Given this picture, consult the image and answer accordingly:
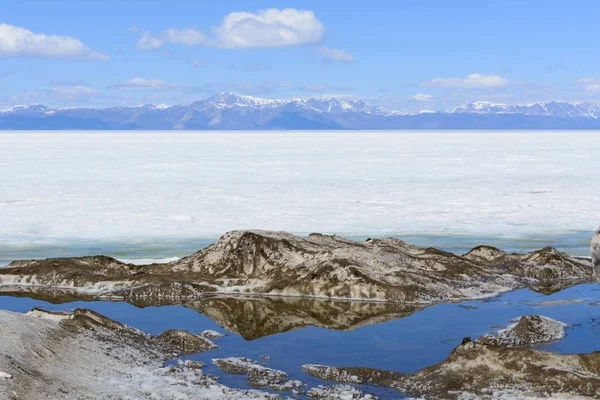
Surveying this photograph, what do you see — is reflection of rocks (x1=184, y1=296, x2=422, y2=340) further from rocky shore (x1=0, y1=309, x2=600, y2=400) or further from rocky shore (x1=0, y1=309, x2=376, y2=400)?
rocky shore (x1=0, y1=309, x2=600, y2=400)

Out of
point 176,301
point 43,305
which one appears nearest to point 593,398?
point 176,301

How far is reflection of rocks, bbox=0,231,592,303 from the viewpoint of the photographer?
11719 millimetres

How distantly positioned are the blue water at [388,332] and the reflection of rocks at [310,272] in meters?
0.63

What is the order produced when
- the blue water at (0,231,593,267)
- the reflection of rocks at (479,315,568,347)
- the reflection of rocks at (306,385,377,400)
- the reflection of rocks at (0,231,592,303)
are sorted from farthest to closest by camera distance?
the blue water at (0,231,593,267) < the reflection of rocks at (0,231,592,303) < the reflection of rocks at (479,315,568,347) < the reflection of rocks at (306,385,377,400)

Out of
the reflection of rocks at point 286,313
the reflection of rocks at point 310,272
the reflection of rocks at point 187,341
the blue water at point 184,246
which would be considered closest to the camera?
the reflection of rocks at point 187,341

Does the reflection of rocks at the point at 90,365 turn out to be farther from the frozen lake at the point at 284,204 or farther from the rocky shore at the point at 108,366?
the frozen lake at the point at 284,204

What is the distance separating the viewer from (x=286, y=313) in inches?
417

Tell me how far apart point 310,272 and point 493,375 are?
17.1 ft

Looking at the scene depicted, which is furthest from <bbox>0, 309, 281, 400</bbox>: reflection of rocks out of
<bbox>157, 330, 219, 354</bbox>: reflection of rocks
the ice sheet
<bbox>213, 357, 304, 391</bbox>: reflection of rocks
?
the ice sheet

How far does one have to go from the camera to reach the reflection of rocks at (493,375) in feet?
22.4

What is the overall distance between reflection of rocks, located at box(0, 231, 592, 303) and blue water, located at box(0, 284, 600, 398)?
631 millimetres

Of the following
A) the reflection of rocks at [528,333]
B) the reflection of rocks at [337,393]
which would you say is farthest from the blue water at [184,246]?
the reflection of rocks at [337,393]

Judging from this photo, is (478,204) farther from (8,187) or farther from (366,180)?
(8,187)

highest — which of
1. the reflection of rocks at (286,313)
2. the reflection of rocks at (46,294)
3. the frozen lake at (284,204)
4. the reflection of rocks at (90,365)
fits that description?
the frozen lake at (284,204)
